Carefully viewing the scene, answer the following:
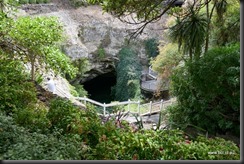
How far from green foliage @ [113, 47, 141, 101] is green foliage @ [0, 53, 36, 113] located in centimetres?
598

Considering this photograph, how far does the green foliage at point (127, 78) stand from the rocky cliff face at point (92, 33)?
34cm

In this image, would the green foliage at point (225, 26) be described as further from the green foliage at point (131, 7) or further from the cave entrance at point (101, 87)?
the cave entrance at point (101, 87)

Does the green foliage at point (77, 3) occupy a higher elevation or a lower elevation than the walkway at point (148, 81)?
higher

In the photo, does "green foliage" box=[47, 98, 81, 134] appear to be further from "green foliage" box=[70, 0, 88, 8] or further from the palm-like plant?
"green foliage" box=[70, 0, 88, 8]

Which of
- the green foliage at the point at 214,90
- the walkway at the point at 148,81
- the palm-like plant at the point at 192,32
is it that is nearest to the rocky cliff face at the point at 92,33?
the walkway at the point at 148,81

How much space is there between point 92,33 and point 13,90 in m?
7.18

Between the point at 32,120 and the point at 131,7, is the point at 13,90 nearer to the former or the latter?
the point at 32,120

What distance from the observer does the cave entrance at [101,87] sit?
9087 millimetres

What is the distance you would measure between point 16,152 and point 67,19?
780 centimetres

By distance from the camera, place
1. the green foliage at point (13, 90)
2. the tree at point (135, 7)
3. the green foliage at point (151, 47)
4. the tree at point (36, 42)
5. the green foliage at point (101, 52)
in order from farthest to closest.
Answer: the green foliage at point (101, 52), the green foliage at point (151, 47), the tree at point (36, 42), the tree at point (135, 7), the green foliage at point (13, 90)

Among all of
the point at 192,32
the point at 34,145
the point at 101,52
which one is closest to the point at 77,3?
the point at 101,52

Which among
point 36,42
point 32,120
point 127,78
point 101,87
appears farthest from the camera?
point 101,87

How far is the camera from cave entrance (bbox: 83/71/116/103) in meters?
9.09

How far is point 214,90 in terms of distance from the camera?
4.16 metres
